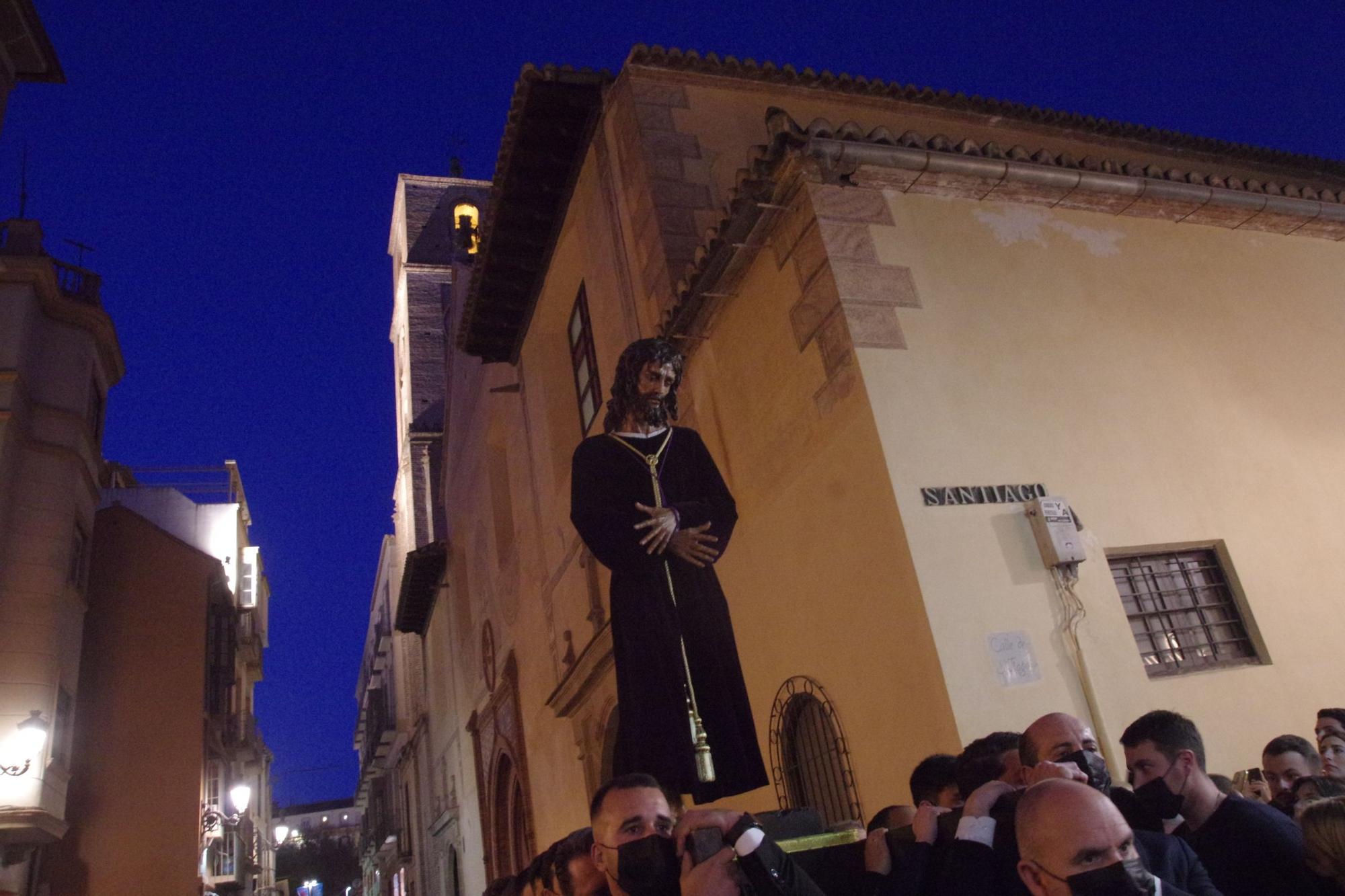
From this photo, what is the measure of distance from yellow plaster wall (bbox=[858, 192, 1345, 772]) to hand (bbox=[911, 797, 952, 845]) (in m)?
2.77

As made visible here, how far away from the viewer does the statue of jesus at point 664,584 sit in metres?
3.38

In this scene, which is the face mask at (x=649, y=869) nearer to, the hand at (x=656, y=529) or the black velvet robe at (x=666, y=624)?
the black velvet robe at (x=666, y=624)

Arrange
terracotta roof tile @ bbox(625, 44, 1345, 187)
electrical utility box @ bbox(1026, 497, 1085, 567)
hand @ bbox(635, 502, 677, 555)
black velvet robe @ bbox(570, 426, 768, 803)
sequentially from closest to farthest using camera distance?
black velvet robe @ bbox(570, 426, 768, 803) < hand @ bbox(635, 502, 677, 555) < electrical utility box @ bbox(1026, 497, 1085, 567) < terracotta roof tile @ bbox(625, 44, 1345, 187)

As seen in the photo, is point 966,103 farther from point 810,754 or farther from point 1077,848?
point 1077,848

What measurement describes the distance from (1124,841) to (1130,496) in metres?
4.84

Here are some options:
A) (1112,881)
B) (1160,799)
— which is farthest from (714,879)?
(1160,799)

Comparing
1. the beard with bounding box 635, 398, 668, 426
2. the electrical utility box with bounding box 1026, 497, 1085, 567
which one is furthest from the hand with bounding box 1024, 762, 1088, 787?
the electrical utility box with bounding box 1026, 497, 1085, 567

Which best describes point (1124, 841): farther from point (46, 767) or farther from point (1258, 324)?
point (46, 767)

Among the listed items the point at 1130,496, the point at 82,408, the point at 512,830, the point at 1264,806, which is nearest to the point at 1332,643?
the point at 1130,496

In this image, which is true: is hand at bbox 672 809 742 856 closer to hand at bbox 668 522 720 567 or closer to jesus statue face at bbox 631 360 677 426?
hand at bbox 668 522 720 567

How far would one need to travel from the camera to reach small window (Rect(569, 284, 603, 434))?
1209 cm

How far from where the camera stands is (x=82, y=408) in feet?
55.3

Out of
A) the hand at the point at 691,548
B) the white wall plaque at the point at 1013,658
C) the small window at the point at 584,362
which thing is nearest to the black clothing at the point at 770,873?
the hand at the point at 691,548

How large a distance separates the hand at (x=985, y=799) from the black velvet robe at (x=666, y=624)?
813 mm
